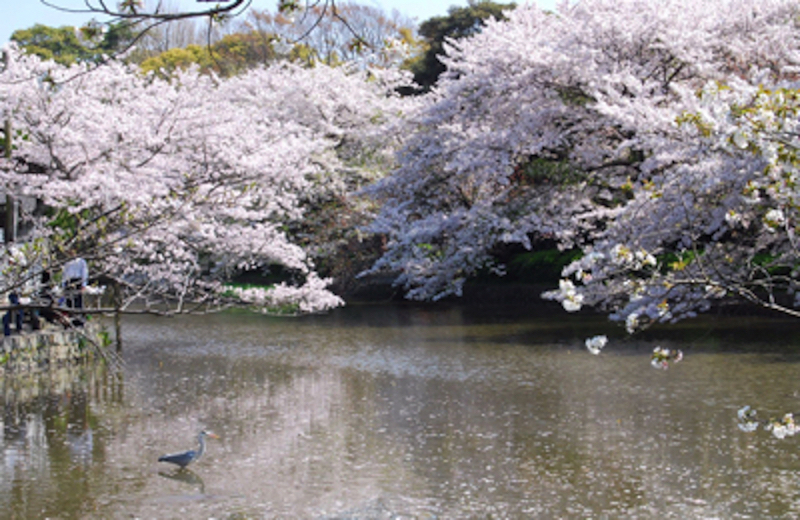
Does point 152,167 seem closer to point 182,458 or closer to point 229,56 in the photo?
point 182,458

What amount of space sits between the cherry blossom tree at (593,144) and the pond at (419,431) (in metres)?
1.66

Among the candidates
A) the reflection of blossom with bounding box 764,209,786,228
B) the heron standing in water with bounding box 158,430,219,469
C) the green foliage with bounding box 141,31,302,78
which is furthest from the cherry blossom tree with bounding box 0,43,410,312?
the green foliage with bounding box 141,31,302,78

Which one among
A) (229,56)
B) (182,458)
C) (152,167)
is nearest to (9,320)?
(152,167)

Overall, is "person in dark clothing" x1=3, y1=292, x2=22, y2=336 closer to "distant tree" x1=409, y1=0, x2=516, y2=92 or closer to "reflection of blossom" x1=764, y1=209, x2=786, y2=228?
"reflection of blossom" x1=764, y1=209, x2=786, y2=228

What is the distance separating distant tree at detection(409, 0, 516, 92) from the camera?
31.0 meters

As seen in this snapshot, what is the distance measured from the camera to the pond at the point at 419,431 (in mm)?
6105

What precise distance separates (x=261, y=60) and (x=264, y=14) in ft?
15.6

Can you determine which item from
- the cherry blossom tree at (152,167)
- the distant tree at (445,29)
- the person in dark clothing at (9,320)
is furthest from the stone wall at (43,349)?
the distant tree at (445,29)

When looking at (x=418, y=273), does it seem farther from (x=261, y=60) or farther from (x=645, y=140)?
(x=261, y=60)

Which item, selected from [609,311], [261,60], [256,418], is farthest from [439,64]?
[256,418]

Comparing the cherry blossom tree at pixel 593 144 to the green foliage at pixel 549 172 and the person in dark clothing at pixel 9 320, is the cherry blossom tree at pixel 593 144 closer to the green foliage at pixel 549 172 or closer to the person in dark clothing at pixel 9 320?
the green foliage at pixel 549 172

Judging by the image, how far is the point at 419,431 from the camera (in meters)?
8.27

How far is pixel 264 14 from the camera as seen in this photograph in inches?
1721

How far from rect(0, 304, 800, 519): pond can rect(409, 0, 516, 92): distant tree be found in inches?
715
